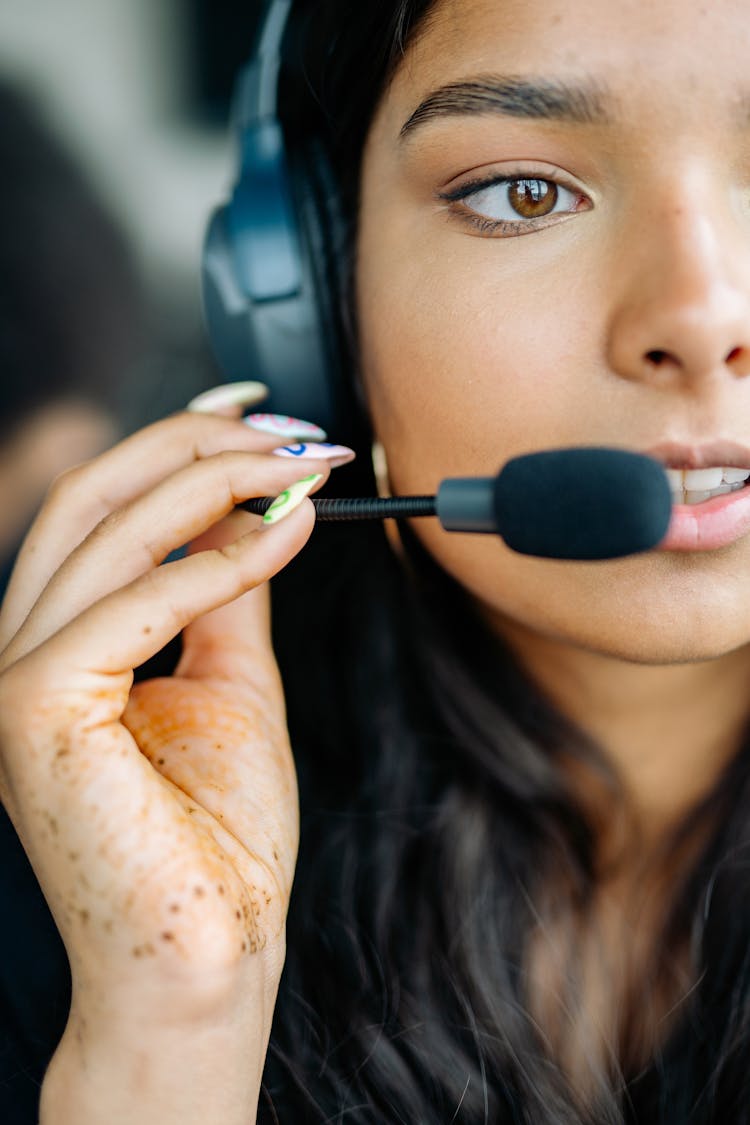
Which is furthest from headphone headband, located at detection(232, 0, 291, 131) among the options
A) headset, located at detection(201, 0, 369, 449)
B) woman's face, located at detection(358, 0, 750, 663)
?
woman's face, located at detection(358, 0, 750, 663)

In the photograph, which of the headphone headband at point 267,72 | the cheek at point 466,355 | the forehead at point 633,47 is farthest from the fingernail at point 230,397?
the forehead at point 633,47

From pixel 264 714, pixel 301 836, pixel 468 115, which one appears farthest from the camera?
pixel 301 836

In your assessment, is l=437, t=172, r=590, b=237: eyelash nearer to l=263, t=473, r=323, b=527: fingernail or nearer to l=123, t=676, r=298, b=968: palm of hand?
l=263, t=473, r=323, b=527: fingernail

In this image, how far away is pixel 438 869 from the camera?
1062 mm

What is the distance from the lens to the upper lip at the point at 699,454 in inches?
28.3

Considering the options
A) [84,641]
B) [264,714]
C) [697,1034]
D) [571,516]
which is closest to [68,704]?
[84,641]

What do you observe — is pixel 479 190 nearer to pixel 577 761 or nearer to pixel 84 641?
pixel 84 641

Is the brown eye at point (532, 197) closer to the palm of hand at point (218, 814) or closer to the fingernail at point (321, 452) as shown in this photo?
the fingernail at point (321, 452)

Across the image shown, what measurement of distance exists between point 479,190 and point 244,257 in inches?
9.2

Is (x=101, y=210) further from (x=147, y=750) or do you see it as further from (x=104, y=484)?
(x=147, y=750)

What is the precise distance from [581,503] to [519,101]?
33 cm

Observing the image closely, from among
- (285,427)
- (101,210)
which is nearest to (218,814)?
(285,427)

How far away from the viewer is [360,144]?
36.6 inches

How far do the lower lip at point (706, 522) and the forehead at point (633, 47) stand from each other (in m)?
0.28
